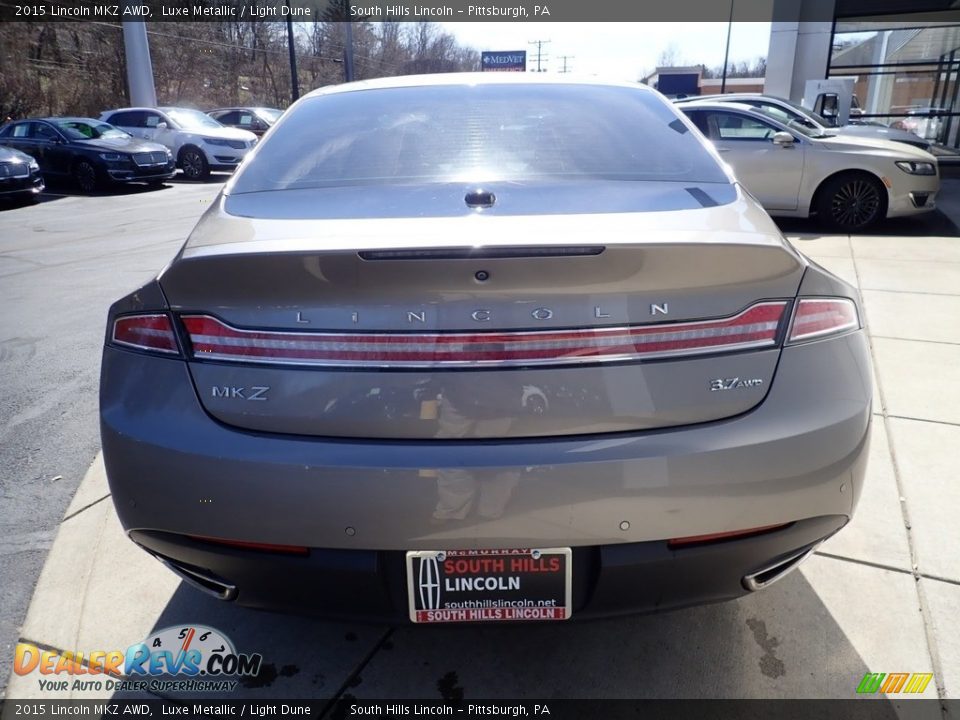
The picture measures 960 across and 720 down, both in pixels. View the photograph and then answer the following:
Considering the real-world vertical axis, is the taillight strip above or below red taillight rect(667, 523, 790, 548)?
above

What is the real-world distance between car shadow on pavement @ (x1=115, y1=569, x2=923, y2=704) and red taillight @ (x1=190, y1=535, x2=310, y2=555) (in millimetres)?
440

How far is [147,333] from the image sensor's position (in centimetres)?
180

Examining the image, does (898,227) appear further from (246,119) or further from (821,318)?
(246,119)

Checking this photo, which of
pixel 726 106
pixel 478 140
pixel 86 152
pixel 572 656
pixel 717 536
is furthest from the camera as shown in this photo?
pixel 86 152

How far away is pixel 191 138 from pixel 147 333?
57.6ft

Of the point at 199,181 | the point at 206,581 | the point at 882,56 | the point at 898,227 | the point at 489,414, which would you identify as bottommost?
the point at 199,181

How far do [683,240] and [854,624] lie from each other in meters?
1.42

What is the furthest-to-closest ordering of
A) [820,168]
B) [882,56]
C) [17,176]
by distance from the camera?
[882,56] → [17,176] → [820,168]

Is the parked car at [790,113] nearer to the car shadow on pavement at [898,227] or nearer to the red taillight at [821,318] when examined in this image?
the car shadow on pavement at [898,227]

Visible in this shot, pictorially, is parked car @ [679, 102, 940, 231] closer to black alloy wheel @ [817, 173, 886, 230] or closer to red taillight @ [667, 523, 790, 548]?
black alloy wheel @ [817, 173, 886, 230]

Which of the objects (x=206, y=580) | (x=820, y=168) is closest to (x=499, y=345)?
(x=206, y=580)

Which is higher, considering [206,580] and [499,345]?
[499,345]

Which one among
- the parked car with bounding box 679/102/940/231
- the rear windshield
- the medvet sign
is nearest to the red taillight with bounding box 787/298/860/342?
the rear windshield

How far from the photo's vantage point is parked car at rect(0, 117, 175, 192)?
49.2 ft
